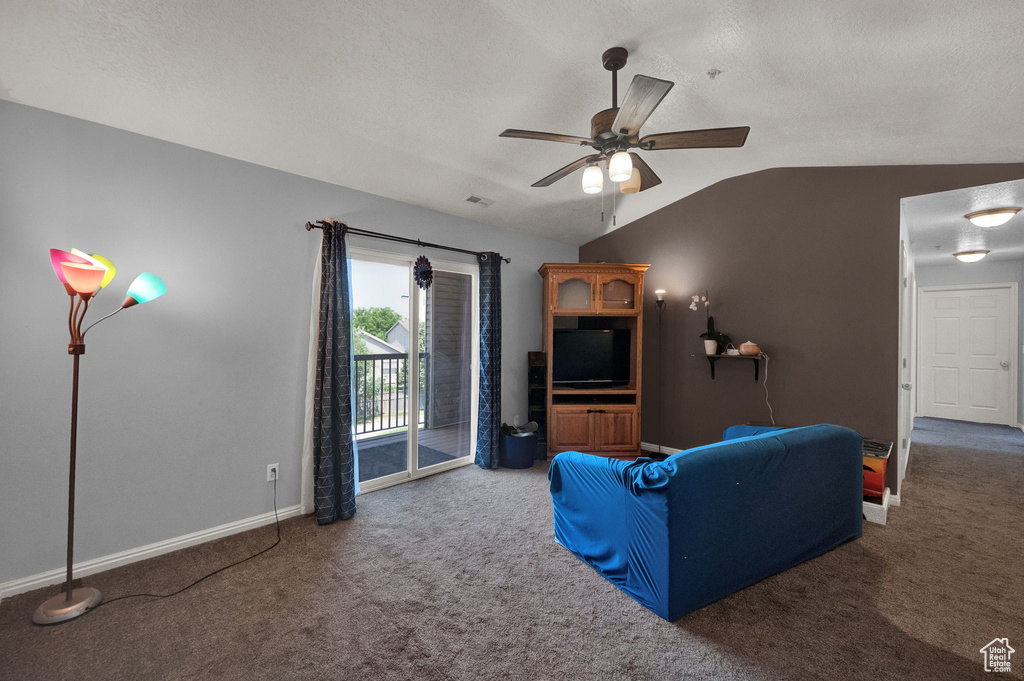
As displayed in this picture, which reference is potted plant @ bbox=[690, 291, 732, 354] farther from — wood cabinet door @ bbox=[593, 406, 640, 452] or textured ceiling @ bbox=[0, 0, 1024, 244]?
textured ceiling @ bbox=[0, 0, 1024, 244]

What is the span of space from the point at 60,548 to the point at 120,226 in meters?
1.76

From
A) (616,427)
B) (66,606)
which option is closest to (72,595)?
(66,606)

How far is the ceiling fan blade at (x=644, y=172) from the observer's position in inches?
92.4

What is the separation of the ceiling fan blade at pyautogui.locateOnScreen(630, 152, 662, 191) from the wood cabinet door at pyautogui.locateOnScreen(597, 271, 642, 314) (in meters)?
1.90

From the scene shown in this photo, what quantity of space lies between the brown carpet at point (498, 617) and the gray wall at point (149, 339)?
362 millimetres

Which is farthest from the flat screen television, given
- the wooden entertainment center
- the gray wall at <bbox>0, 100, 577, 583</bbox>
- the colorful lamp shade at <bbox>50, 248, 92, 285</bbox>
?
the colorful lamp shade at <bbox>50, 248, 92, 285</bbox>

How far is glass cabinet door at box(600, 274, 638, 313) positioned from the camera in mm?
4508

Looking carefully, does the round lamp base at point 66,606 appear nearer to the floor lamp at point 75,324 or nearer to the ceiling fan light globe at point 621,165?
the floor lamp at point 75,324

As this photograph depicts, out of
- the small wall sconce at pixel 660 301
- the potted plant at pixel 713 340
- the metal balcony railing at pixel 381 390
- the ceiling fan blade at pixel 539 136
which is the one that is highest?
the ceiling fan blade at pixel 539 136

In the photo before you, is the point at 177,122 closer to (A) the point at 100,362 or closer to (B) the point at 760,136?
(A) the point at 100,362

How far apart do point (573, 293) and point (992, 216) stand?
3.50m

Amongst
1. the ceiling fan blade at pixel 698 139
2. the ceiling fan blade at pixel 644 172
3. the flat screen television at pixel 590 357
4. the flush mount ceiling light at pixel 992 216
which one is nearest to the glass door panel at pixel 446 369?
the flat screen television at pixel 590 357

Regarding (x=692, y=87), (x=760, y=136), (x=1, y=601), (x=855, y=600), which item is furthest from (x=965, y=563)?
(x=1, y=601)

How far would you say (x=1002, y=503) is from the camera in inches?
134
